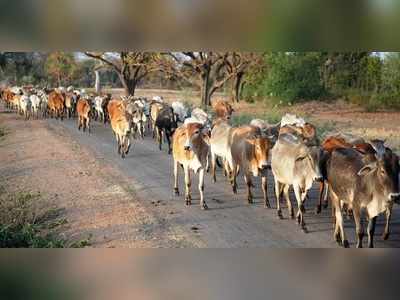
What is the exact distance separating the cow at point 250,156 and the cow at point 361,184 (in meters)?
0.92

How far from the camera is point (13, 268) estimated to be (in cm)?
285

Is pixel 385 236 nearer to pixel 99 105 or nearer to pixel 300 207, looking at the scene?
pixel 300 207

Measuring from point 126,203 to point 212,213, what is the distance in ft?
3.35

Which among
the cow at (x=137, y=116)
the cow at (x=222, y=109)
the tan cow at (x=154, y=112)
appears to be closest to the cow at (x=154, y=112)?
the tan cow at (x=154, y=112)

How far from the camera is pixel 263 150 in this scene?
5898 millimetres

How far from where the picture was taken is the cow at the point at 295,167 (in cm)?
524

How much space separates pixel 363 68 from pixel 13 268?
11.4 ft

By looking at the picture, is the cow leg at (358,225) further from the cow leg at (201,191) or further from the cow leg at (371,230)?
the cow leg at (201,191)

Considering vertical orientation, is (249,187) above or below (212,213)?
above

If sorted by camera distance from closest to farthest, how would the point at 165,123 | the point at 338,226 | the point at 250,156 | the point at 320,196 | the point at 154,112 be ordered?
the point at 338,226 → the point at 320,196 → the point at 250,156 → the point at 154,112 → the point at 165,123

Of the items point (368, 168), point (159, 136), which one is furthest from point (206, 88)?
point (159, 136)

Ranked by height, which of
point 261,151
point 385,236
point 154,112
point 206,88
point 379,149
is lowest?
point 385,236
